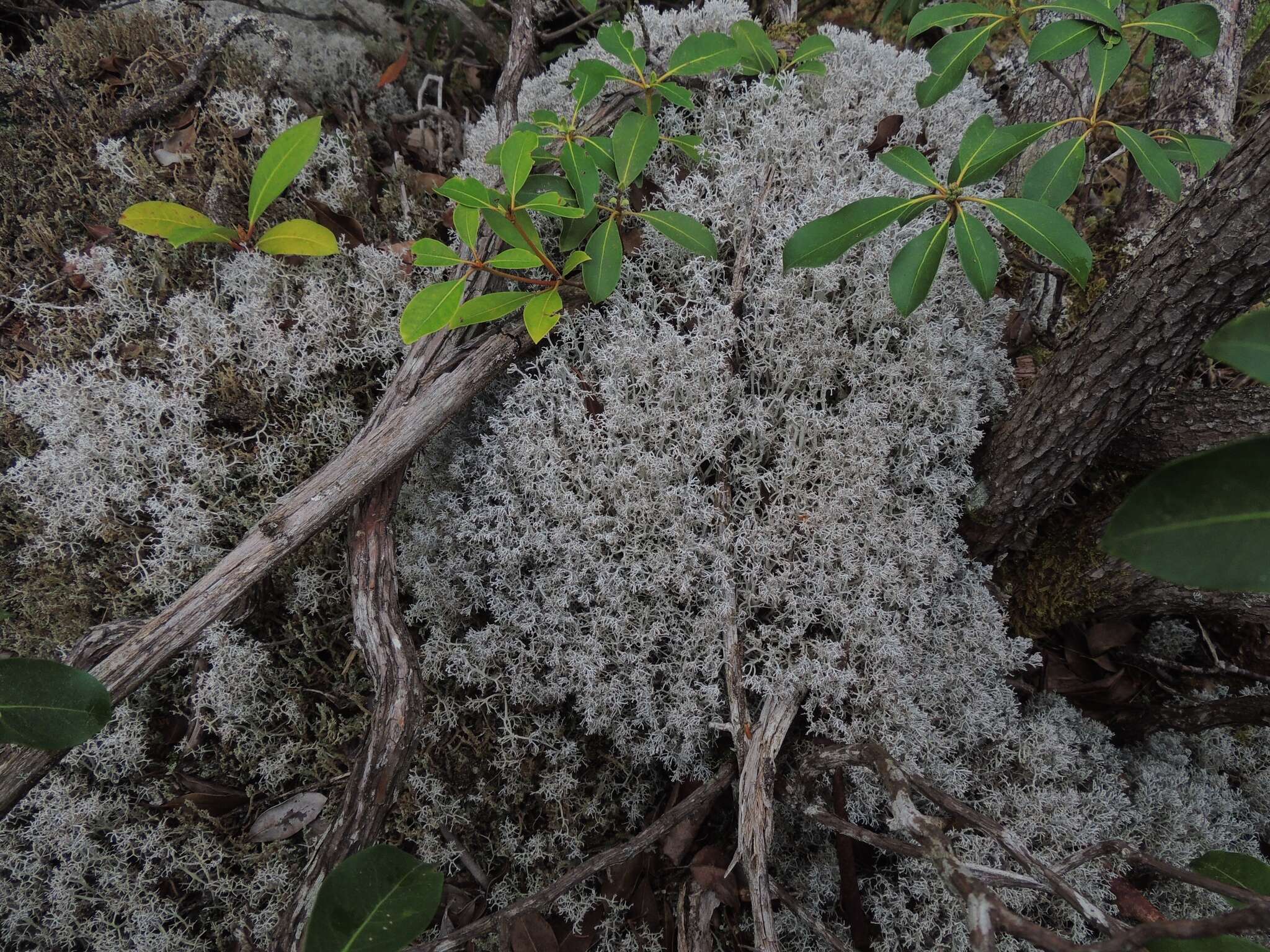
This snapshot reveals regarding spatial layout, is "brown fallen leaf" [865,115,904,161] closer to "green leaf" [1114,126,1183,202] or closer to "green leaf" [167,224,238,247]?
"green leaf" [1114,126,1183,202]

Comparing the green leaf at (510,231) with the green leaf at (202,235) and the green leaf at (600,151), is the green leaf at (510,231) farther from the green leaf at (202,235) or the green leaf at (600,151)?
the green leaf at (202,235)

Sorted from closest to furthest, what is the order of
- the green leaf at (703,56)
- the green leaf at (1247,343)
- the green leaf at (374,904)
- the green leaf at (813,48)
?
the green leaf at (1247,343), the green leaf at (374,904), the green leaf at (703,56), the green leaf at (813,48)

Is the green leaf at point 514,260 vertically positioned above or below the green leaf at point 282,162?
below

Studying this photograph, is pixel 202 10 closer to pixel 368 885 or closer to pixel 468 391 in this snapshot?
pixel 468 391

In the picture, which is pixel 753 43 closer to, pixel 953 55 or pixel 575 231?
pixel 953 55

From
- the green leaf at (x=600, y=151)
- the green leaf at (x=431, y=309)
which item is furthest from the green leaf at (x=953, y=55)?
the green leaf at (x=431, y=309)

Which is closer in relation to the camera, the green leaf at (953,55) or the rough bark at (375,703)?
the rough bark at (375,703)

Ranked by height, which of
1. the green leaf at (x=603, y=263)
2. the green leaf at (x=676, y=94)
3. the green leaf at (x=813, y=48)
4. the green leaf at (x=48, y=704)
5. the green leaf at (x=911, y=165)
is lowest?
the green leaf at (x=48, y=704)
